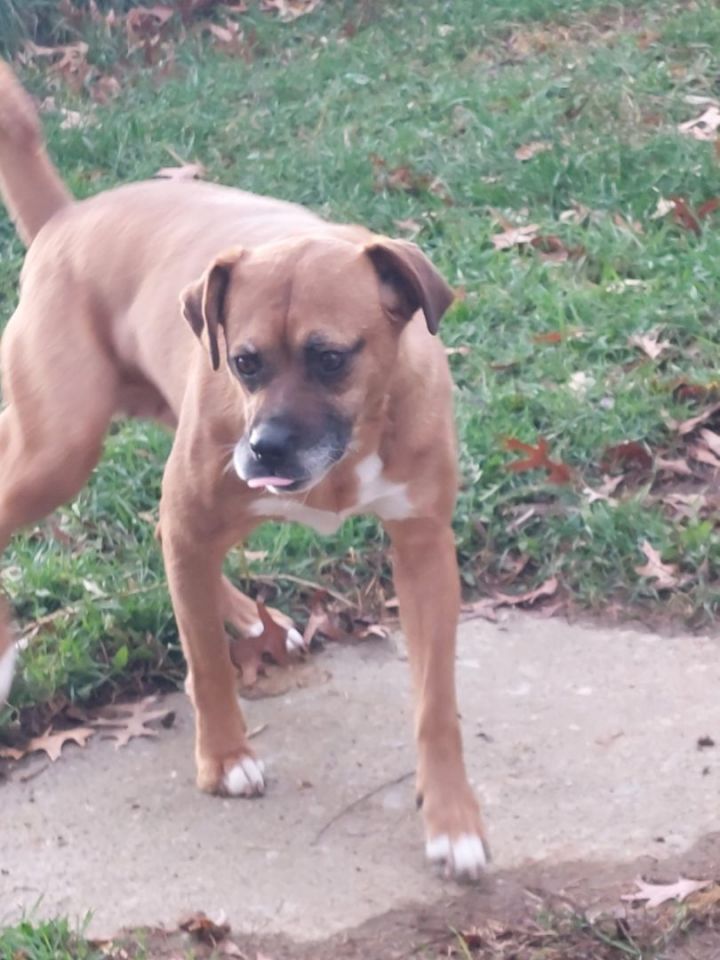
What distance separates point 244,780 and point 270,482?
3.08ft

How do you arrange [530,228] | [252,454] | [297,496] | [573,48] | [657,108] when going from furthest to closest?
[573,48]
[657,108]
[530,228]
[297,496]
[252,454]

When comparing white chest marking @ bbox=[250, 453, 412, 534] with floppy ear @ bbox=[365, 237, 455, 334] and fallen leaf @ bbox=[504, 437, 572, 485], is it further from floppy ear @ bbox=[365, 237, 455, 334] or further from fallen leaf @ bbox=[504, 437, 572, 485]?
fallen leaf @ bbox=[504, 437, 572, 485]

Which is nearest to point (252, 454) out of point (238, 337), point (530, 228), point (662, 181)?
point (238, 337)

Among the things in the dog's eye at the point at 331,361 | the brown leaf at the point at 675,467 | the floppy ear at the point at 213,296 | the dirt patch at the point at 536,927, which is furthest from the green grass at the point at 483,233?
the dog's eye at the point at 331,361

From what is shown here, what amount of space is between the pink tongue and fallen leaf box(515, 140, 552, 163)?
4.09 metres

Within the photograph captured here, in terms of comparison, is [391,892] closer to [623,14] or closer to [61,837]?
[61,837]

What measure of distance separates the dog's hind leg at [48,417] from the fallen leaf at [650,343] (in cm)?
217

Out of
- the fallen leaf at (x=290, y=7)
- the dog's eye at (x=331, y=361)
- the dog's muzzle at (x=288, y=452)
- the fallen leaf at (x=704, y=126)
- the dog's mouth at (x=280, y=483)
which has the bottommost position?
the fallen leaf at (x=290, y=7)

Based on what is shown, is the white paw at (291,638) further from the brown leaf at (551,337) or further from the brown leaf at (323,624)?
the brown leaf at (551,337)

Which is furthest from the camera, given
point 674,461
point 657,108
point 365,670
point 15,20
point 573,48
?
point 15,20

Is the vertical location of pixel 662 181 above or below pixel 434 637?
below

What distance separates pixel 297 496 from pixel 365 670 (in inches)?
36.0

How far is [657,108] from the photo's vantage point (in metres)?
7.38

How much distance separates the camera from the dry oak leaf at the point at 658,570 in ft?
15.0
